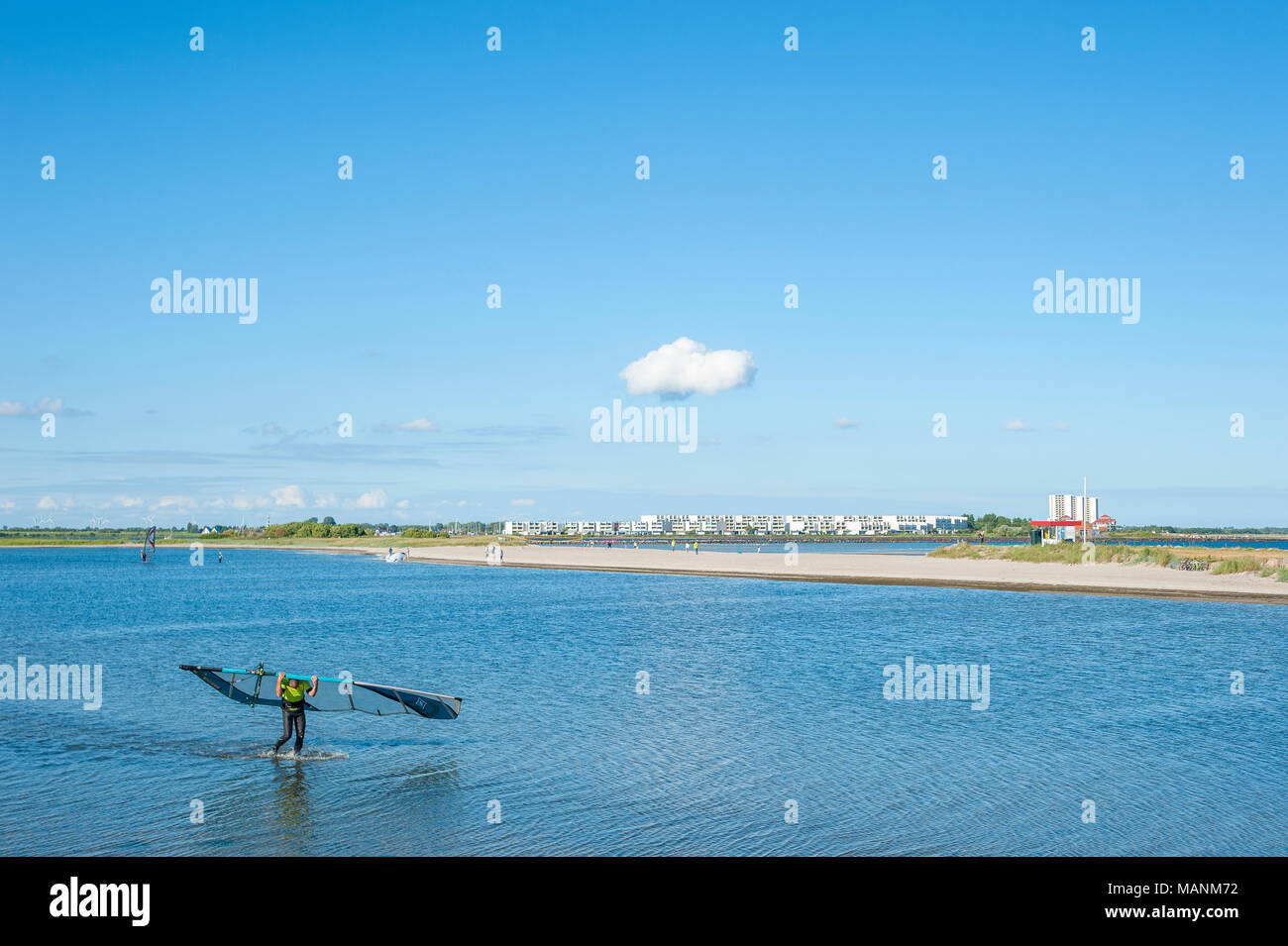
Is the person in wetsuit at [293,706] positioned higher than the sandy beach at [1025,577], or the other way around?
the person in wetsuit at [293,706]

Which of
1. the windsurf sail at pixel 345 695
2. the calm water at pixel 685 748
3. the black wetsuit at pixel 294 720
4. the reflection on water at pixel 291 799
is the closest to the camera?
the calm water at pixel 685 748

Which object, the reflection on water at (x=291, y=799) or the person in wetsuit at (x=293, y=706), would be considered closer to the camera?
the reflection on water at (x=291, y=799)

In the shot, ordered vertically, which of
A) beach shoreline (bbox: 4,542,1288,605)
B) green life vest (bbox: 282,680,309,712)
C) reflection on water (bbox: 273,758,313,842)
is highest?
green life vest (bbox: 282,680,309,712)

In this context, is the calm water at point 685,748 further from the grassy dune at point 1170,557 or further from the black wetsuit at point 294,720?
the grassy dune at point 1170,557

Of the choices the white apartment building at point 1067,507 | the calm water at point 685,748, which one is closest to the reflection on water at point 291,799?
the calm water at point 685,748

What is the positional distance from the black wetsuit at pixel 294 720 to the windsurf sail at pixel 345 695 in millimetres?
732

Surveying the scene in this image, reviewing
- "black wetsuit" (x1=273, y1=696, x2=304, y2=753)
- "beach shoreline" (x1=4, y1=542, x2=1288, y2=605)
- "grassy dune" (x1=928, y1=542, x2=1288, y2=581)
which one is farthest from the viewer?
"grassy dune" (x1=928, y1=542, x2=1288, y2=581)

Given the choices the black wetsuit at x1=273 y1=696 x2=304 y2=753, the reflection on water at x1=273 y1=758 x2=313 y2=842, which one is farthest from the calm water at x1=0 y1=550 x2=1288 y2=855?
the black wetsuit at x1=273 y1=696 x2=304 y2=753

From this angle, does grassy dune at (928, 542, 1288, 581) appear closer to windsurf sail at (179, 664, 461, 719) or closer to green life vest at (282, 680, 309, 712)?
windsurf sail at (179, 664, 461, 719)

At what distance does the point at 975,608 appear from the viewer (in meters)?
61.2

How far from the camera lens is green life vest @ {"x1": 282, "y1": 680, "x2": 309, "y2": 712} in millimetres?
22078

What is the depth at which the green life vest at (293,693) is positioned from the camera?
2208cm
